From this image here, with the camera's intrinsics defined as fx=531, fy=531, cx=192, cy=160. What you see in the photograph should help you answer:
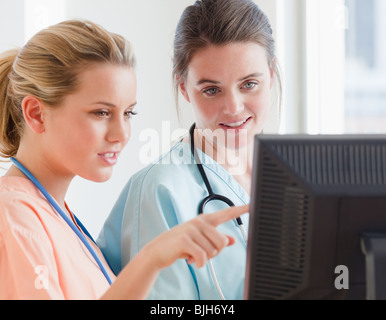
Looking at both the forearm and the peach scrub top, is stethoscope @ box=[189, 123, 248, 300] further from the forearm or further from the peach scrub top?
the forearm

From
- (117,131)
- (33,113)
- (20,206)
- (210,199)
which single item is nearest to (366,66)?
(210,199)

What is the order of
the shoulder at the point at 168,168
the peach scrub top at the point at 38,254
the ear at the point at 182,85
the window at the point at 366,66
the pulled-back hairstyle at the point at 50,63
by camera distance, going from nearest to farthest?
1. the peach scrub top at the point at 38,254
2. the pulled-back hairstyle at the point at 50,63
3. the shoulder at the point at 168,168
4. the ear at the point at 182,85
5. the window at the point at 366,66

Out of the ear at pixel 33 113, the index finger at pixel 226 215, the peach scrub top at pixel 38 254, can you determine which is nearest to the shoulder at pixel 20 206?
the peach scrub top at pixel 38 254

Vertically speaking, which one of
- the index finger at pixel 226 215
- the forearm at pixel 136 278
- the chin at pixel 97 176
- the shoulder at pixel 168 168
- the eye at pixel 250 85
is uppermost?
the eye at pixel 250 85

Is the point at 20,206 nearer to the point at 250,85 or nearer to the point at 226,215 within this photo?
the point at 226,215

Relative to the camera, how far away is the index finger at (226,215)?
0.71m

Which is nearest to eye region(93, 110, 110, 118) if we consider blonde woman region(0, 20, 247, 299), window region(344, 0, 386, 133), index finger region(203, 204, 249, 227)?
blonde woman region(0, 20, 247, 299)

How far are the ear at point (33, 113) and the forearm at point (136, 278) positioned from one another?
1.31ft

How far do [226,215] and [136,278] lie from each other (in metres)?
0.16

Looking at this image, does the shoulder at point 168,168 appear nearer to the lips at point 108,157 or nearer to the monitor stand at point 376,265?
the lips at point 108,157

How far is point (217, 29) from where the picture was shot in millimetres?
1217

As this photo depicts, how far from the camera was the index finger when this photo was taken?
0.71 m

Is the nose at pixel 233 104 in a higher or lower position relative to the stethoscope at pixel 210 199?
higher
